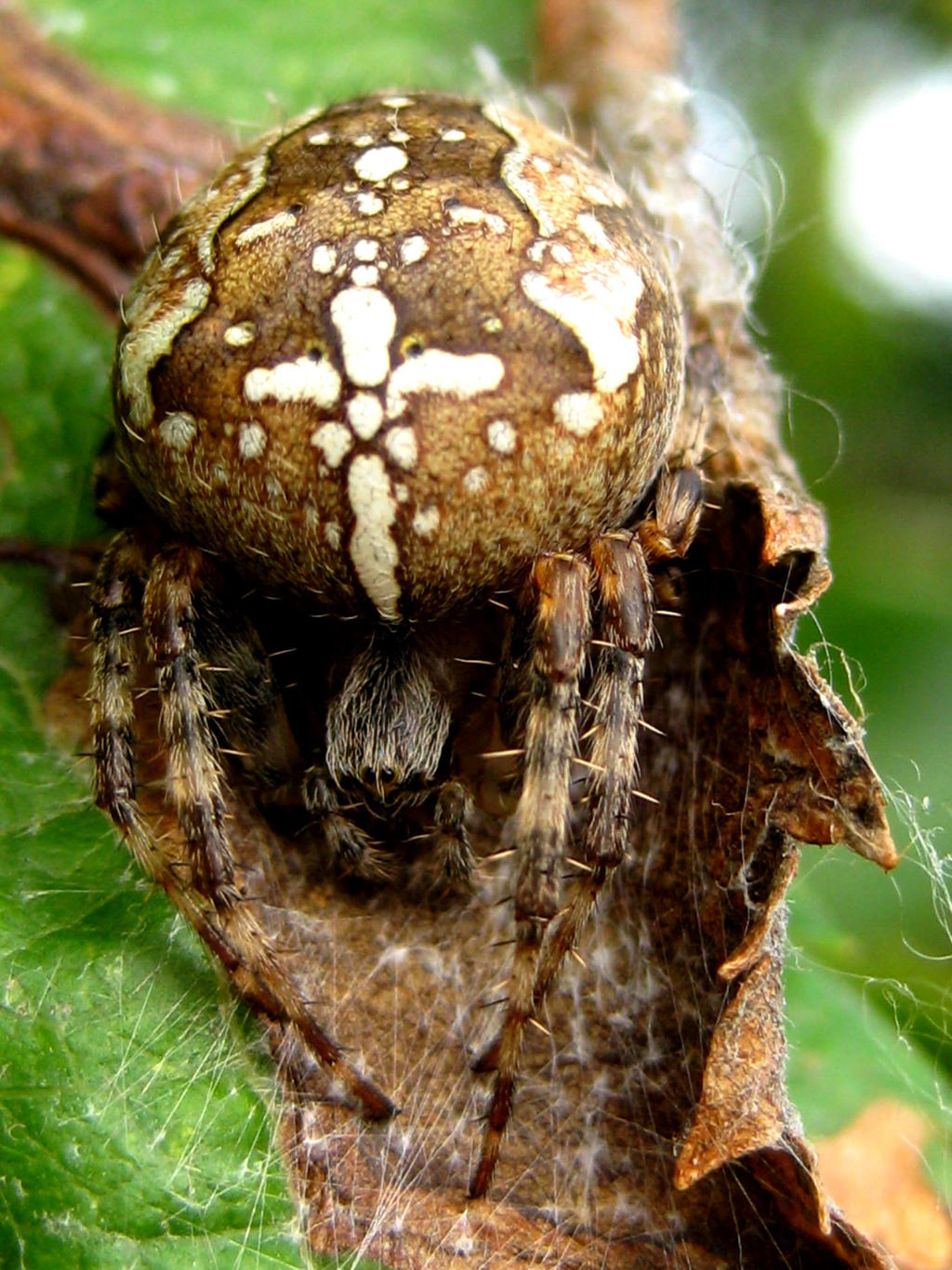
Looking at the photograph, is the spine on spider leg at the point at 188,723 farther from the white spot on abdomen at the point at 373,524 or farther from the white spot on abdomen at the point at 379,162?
the white spot on abdomen at the point at 379,162

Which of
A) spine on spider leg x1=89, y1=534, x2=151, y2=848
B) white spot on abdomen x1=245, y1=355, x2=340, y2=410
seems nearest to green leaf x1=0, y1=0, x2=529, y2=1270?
spine on spider leg x1=89, y1=534, x2=151, y2=848

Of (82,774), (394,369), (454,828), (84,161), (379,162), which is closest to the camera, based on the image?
(394,369)

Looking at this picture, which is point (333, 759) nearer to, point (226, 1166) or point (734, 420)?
point (226, 1166)

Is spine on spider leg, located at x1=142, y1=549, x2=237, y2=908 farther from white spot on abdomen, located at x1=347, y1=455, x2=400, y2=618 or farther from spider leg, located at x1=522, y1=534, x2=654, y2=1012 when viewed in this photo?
spider leg, located at x1=522, y1=534, x2=654, y2=1012

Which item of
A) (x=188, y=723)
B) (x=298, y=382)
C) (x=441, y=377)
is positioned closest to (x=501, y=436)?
(x=441, y=377)

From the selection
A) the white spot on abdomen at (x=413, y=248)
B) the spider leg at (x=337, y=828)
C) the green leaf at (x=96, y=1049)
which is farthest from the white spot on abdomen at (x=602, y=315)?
the green leaf at (x=96, y=1049)

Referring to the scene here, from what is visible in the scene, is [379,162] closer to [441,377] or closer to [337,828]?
[441,377]

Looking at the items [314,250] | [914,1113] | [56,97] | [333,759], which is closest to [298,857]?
[333,759]
